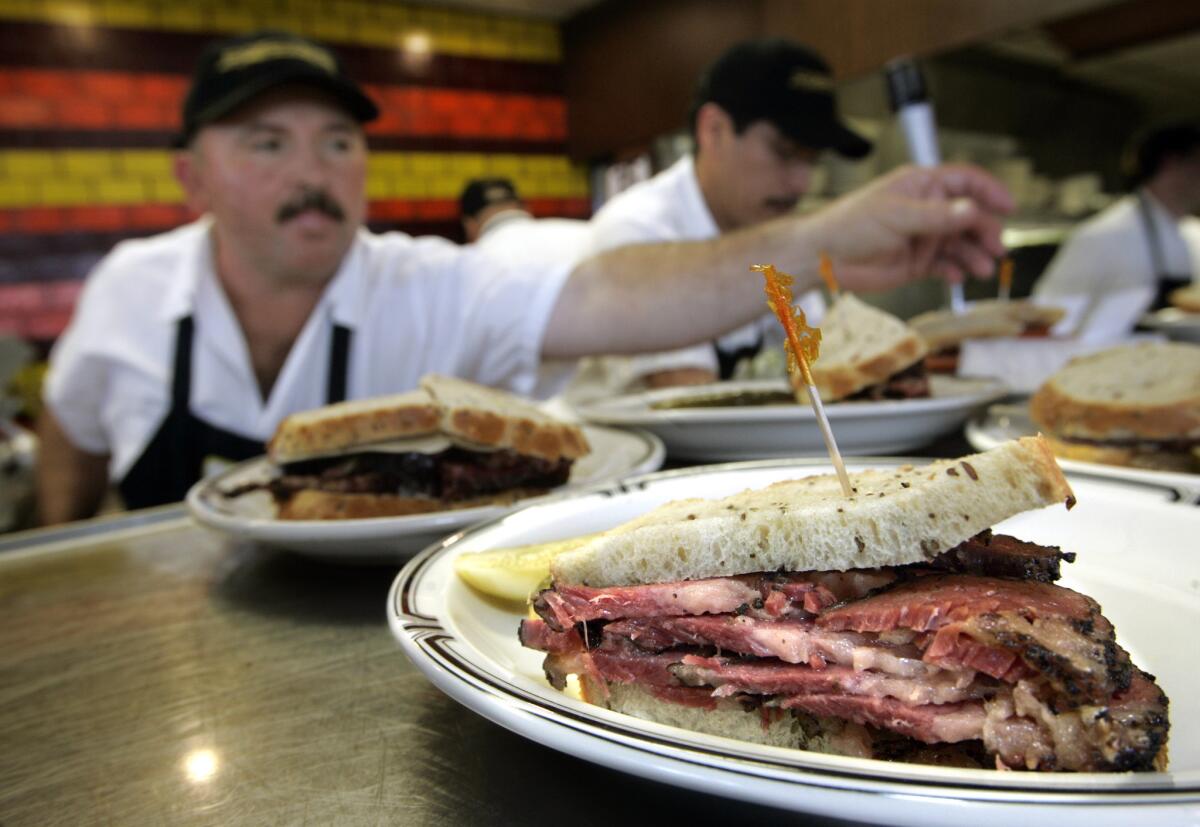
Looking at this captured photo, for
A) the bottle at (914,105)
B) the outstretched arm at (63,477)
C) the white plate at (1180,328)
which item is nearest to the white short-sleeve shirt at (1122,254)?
the white plate at (1180,328)

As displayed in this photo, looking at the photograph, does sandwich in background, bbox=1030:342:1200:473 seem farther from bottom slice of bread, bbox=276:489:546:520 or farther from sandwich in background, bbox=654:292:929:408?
bottom slice of bread, bbox=276:489:546:520

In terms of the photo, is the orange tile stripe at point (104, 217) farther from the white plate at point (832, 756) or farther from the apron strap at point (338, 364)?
the white plate at point (832, 756)

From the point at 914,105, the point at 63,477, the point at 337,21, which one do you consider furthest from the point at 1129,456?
the point at 337,21

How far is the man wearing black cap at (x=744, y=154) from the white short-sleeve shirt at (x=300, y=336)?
2.71ft

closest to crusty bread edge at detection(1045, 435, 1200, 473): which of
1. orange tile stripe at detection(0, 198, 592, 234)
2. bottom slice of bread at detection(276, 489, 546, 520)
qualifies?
bottom slice of bread at detection(276, 489, 546, 520)

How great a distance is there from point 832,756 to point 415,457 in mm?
1088

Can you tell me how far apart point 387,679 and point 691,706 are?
391mm

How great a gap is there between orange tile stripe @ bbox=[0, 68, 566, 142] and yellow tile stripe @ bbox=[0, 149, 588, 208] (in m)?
0.22

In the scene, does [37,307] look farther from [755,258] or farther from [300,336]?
[755,258]

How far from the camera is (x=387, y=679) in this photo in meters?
0.89

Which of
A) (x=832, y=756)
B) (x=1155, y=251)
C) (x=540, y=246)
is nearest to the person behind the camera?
(x=832, y=756)

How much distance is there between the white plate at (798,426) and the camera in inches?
61.1

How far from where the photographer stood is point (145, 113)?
6305mm

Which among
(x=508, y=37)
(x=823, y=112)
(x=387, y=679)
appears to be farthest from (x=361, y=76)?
(x=387, y=679)
